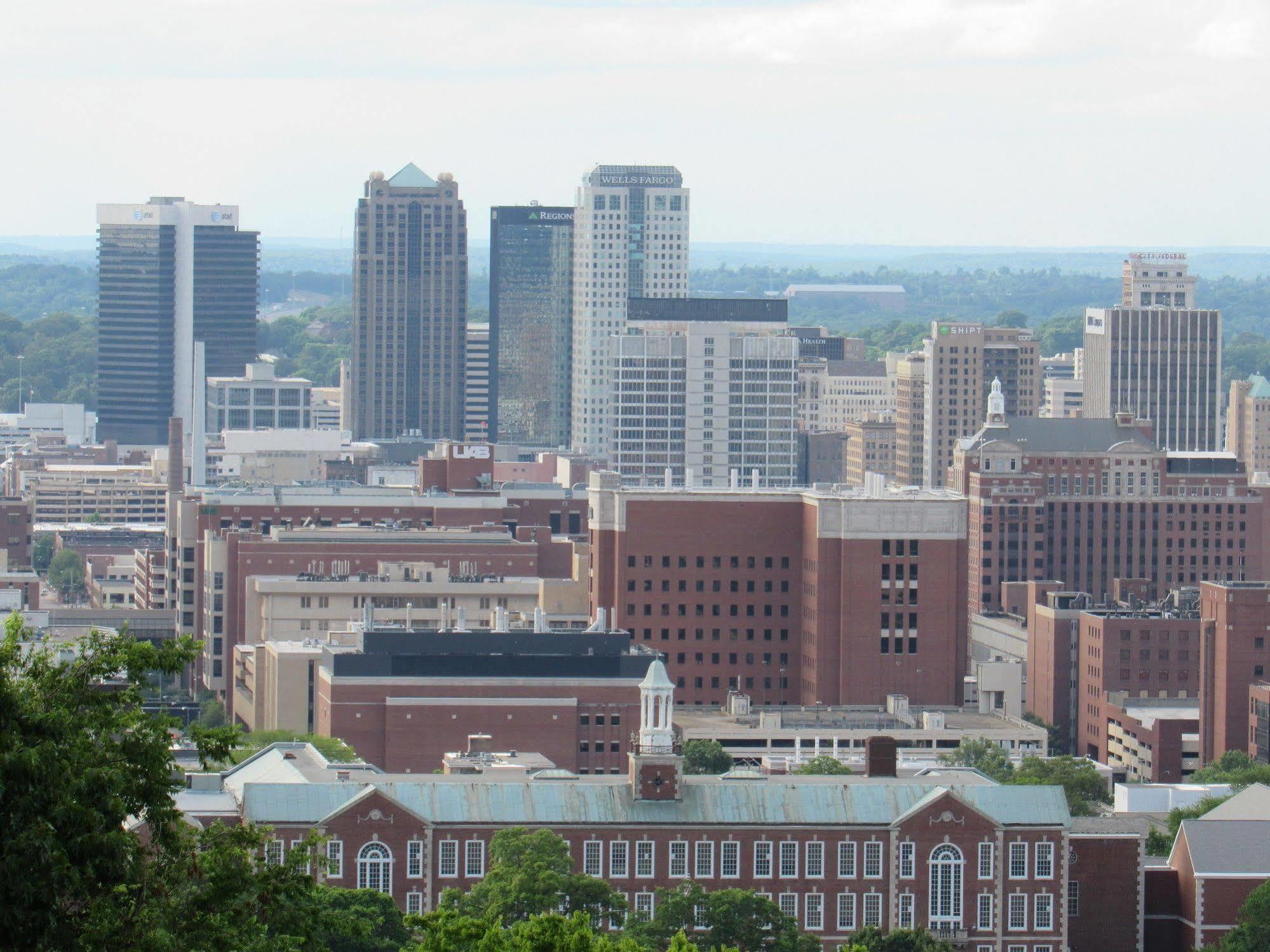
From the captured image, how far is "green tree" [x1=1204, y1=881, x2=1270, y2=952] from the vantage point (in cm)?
11181

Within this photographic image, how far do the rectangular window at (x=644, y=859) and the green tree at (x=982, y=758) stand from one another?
50.7 m

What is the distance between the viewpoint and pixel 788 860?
114312 mm

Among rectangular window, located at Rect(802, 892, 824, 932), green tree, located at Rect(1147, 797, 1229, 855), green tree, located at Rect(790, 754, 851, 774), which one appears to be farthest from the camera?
green tree, located at Rect(790, 754, 851, 774)

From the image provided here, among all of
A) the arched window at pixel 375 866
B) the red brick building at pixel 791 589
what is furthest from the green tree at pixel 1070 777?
the arched window at pixel 375 866

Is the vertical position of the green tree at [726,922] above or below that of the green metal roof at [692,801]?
below

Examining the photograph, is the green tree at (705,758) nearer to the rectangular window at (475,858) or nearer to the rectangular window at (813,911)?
the rectangular window at (813,911)

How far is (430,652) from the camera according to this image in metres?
162

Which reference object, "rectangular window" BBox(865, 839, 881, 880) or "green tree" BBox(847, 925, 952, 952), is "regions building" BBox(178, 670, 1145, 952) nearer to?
"rectangular window" BBox(865, 839, 881, 880)

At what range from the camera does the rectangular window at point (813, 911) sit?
114m

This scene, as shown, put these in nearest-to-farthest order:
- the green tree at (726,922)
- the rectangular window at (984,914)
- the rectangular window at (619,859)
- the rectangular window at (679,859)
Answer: the green tree at (726,922)
the rectangular window at (619,859)
the rectangular window at (679,859)
the rectangular window at (984,914)

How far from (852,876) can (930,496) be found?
82.8 metres

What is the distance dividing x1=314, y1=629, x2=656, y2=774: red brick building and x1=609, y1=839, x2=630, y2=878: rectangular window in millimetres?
44707

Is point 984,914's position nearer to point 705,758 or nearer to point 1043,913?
point 1043,913

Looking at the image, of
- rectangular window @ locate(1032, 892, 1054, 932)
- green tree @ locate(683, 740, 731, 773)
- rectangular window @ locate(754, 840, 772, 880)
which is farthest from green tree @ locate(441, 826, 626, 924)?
green tree @ locate(683, 740, 731, 773)
